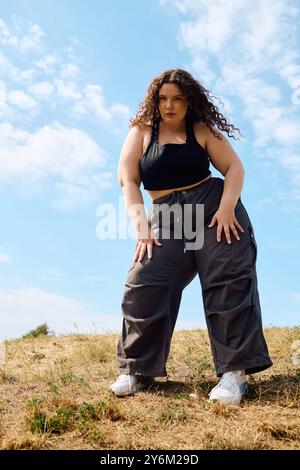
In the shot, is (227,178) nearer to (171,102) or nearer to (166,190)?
(166,190)

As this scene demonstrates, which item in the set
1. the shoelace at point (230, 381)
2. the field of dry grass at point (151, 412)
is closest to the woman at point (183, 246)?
the shoelace at point (230, 381)

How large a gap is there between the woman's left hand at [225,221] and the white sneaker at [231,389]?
1.22m

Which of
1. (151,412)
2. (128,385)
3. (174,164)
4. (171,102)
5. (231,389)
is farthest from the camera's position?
(171,102)

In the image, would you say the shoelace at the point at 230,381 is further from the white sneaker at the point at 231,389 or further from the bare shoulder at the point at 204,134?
the bare shoulder at the point at 204,134

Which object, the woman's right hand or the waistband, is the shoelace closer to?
the woman's right hand

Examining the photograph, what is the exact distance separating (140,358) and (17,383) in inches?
69.0

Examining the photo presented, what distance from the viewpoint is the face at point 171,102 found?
512 cm

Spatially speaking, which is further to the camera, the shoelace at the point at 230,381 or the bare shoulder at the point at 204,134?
the bare shoulder at the point at 204,134

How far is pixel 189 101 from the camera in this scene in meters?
5.29

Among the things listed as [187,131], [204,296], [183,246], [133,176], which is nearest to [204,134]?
[187,131]

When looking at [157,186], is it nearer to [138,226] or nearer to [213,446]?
[138,226]

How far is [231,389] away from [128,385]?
0.97m

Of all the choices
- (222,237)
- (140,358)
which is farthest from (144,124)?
(140,358)

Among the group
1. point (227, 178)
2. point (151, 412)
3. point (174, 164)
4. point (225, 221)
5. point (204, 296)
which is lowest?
point (151, 412)
